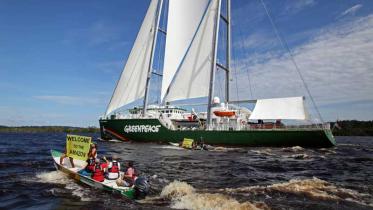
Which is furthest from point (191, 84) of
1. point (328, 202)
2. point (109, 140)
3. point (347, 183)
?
point (328, 202)

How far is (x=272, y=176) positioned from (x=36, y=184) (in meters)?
12.6

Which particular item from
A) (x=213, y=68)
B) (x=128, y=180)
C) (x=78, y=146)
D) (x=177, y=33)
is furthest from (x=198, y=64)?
(x=128, y=180)

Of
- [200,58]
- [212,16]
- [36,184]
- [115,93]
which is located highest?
[212,16]

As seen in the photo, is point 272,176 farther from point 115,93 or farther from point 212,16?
point 115,93

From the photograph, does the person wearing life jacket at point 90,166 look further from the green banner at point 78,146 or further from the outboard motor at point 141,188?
the outboard motor at point 141,188

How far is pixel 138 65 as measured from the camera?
157 feet

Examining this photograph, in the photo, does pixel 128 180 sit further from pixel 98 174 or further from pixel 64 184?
pixel 64 184

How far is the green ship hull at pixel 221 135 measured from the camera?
116 feet

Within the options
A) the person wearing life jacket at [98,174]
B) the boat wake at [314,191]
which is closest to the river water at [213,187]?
the boat wake at [314,191]

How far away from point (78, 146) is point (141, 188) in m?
6.54

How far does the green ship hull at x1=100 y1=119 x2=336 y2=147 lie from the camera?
35438mm

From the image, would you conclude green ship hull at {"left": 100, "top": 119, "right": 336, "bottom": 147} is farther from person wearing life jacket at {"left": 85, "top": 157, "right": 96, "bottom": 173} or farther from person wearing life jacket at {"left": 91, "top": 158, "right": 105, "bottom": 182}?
person wearing life jacket at {"left": 91, "top": 158, "right": 105, "bottom": 182}

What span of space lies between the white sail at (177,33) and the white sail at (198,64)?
1.09m

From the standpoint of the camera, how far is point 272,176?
19.9m
